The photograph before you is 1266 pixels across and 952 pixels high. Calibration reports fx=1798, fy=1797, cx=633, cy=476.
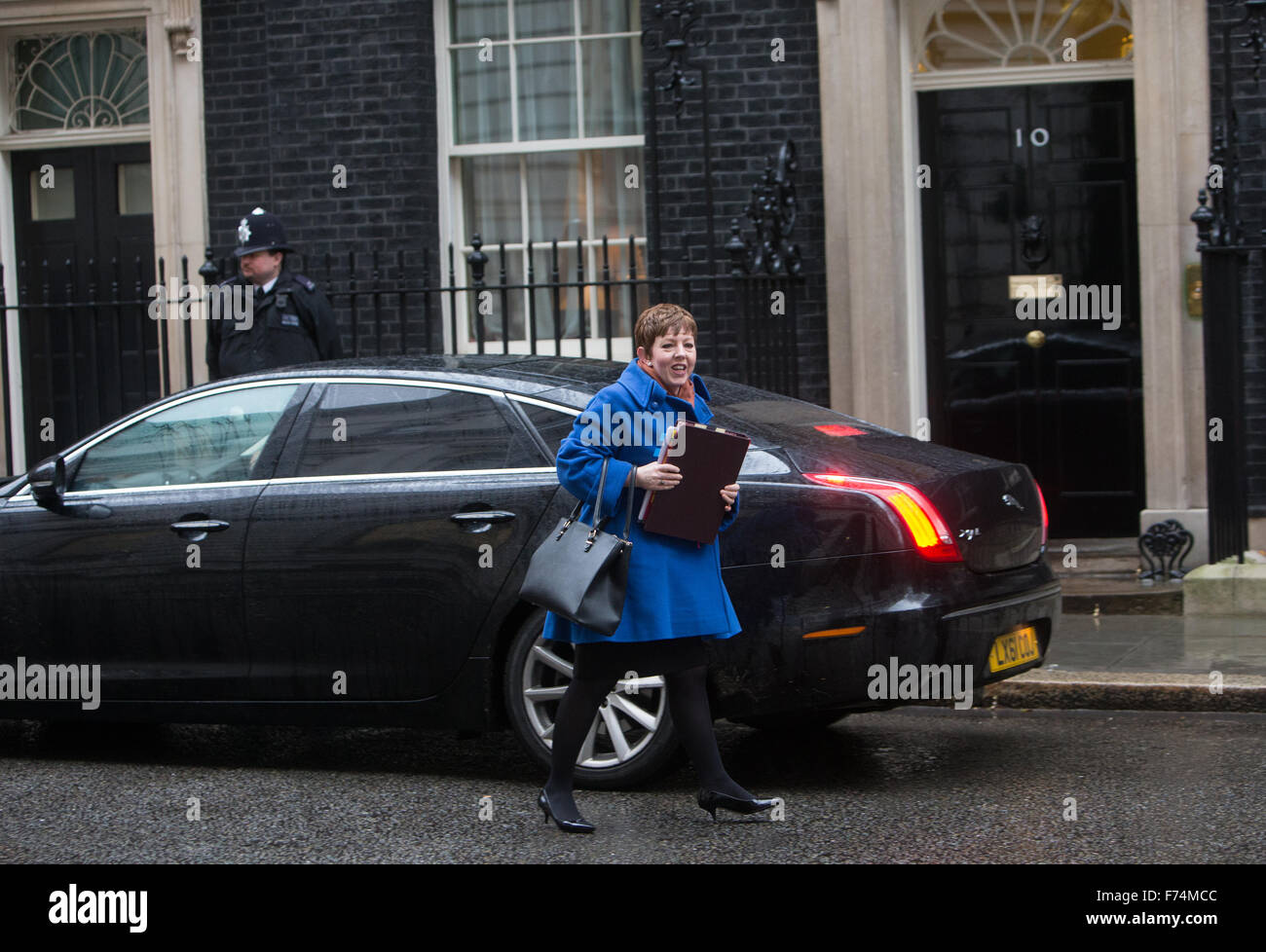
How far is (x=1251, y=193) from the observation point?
10453mm

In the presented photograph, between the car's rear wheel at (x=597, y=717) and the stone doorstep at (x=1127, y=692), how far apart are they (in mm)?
1914

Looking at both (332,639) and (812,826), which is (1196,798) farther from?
(332,639)

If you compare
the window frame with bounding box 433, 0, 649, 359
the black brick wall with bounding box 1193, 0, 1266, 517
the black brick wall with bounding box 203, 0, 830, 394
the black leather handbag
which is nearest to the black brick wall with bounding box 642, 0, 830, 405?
the black brick wall with bounding box 203, 0, 830, 394

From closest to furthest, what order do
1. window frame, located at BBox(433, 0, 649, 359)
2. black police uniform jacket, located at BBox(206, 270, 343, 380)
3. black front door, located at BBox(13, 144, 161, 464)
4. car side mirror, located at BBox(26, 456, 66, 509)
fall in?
car side mirror, located at BBox(26, 456, 66, 509)
black police uniform jacket, located at BBox(206, 270, 343, 380)
window frame, located at BBox(433, 0, 649, 359)
black front door, located at BBox(13, 144, 161, 464)

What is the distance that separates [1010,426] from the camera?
436 inches

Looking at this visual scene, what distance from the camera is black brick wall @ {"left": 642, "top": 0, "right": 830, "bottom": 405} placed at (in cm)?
1116

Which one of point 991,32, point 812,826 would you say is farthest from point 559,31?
point 812,826

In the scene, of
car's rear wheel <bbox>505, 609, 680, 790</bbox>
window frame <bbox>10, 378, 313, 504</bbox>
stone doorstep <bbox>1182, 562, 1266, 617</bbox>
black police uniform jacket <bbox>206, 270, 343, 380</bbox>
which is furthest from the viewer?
stone doorstep <bbox>1182, 562, 1266, 617</bbox>

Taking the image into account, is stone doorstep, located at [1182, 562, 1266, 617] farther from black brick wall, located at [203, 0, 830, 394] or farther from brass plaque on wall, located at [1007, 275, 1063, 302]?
black brick wall, located at [203, 0, 830, 394]

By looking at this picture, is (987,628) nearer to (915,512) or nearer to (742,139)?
(915,512)

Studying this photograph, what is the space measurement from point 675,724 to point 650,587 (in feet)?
1.63

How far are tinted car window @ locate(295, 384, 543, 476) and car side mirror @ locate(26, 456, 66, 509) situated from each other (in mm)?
999

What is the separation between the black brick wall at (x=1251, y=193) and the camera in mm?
10367

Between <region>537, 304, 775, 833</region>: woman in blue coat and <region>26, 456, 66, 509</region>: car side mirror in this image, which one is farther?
<region>26, 456, 66, 509</region>: car side mirror
